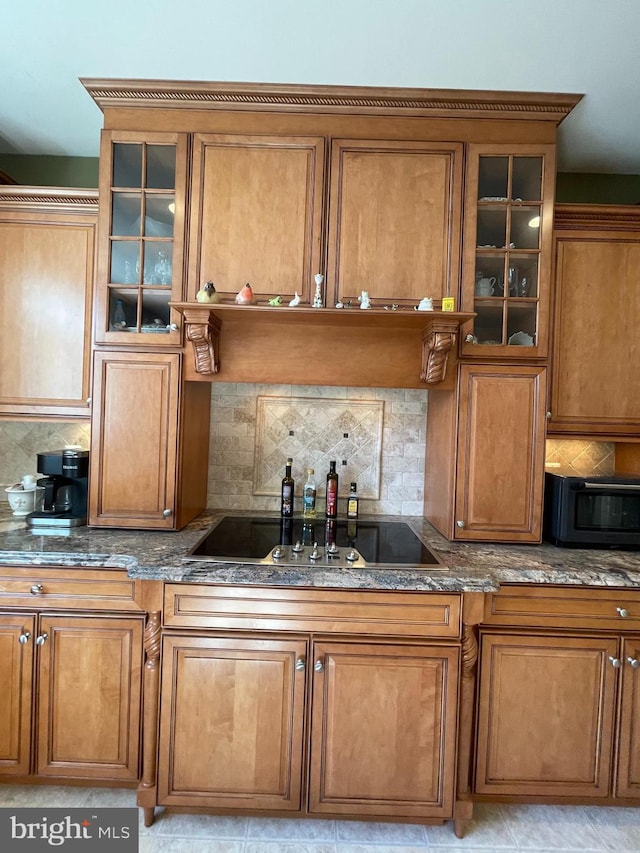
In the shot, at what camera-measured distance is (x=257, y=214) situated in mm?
1929

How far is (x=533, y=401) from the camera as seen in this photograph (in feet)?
6.33

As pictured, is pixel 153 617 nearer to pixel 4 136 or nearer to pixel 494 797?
pixel 494 797

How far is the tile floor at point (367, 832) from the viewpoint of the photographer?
1.58 meters

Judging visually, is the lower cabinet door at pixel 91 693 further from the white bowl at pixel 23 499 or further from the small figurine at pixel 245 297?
the small figurine at pixel 245 297

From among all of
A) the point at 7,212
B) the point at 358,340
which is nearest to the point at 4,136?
the point at 7,212

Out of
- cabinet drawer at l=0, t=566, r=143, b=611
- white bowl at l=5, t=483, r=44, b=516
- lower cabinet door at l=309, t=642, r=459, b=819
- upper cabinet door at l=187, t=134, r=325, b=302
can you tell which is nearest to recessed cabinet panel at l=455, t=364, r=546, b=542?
lower cabinet door at l=309, t=642, r=459, b=819

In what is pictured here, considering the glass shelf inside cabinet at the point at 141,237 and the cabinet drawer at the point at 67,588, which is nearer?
the cabinet drawer at the point at 67,588

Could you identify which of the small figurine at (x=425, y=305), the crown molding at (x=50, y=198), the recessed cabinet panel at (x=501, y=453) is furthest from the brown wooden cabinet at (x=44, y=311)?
the recessed cabinet panel at (x=501, y=453)

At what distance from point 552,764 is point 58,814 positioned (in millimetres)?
1835

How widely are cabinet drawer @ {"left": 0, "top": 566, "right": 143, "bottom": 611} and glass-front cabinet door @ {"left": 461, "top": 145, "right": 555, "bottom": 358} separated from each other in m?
1.67

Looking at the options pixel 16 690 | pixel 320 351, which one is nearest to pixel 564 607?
pixel 320 351

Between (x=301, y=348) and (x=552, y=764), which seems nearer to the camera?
(x=552, y=764)

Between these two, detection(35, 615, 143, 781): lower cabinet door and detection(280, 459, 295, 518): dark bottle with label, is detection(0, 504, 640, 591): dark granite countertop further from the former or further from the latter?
detection(280, 459, 295, 518): dark bottle with label

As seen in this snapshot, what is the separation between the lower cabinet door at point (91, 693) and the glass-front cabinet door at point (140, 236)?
117 centimetres
